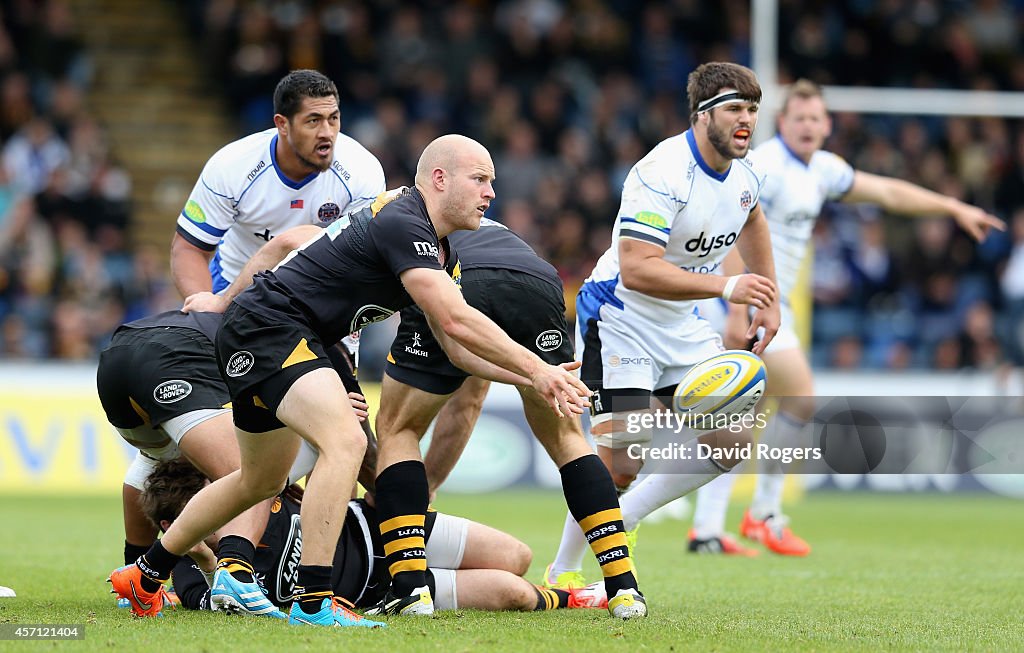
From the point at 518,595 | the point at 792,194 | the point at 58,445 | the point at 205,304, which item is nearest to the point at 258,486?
the point at 518,595

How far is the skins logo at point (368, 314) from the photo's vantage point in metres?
5.81

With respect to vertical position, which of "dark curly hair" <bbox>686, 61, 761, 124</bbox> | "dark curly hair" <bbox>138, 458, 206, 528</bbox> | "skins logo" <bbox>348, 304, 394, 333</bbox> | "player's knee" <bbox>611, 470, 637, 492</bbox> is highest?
"dark curly hair" <bbox>686, 61, 761, 124</bbox>

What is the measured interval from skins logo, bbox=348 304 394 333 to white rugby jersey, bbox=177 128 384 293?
1.54 m

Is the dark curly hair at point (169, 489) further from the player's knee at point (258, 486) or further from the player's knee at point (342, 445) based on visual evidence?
the player's knee at point (342, 445)

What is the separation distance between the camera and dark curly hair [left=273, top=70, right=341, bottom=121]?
705cm

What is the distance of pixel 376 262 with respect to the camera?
18.5 feet

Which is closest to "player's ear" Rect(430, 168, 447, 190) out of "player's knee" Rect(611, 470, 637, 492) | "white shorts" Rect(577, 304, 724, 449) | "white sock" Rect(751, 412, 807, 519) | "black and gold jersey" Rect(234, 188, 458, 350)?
"black and gold jersey" Rect(234, 188, 458, 350)

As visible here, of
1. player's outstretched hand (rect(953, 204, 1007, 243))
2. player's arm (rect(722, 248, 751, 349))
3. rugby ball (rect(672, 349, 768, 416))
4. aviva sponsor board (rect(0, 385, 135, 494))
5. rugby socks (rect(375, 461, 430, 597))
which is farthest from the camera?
aviva sponsor board (rect(0, 385, 135, 494))

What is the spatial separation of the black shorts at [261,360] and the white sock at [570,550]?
1.82m

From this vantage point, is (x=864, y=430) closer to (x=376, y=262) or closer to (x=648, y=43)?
(x=648, y=43)

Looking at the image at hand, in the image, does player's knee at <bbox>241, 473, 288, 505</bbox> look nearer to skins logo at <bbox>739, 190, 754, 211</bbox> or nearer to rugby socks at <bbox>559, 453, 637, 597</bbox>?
rugby socks at <bbox>559, 453, 637, 597</bbox>

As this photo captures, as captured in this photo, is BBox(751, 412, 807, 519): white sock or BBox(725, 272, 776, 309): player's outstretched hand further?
BBox(751, 412, 807, 519): white sock

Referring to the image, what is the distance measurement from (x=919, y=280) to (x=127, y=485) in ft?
40.3

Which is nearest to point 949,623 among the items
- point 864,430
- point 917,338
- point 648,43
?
point 864,430
